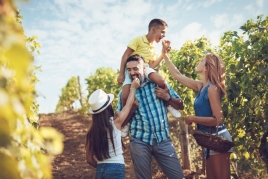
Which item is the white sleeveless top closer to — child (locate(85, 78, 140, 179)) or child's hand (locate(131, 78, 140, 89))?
child (locate(85, 78, 140, 179))

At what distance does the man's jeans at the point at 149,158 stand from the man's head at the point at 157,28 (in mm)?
1574

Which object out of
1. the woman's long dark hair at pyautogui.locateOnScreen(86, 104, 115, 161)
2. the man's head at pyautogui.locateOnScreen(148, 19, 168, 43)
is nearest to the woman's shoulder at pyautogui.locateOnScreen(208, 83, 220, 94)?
the woman's long dark hair at pyautogui.locateOnScreen(86, 104, 115, 161)

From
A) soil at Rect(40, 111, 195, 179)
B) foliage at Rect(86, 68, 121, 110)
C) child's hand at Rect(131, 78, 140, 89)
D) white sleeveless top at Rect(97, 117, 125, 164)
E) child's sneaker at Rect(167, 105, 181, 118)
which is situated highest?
foliage at Rect(86, 68, 121, 110)

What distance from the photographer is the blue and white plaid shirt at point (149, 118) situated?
313 cm

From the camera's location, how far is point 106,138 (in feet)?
9.80

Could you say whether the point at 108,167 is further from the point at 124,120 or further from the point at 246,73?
the point at 246,73

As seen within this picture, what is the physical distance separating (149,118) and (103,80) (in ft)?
48.2

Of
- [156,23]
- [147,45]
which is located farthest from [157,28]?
[147,45]

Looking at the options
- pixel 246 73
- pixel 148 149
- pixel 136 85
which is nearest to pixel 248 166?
pixel 246 73

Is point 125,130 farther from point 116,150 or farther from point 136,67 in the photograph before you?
point 136,67

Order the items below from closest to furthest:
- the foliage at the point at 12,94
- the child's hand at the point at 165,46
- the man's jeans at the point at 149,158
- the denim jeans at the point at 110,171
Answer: the foliage at the point at 12,94, the denim jeans at the point at 110,171, the man's jeans at the point at 149,158, the child's hand at the point at 165,46

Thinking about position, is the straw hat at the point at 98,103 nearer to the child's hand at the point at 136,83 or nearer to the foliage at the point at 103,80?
the child's hand at the point at 136,83

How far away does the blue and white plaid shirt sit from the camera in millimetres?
3133

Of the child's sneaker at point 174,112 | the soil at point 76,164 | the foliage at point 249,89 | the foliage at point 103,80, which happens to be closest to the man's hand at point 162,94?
the child's sneaker at point 174,112
